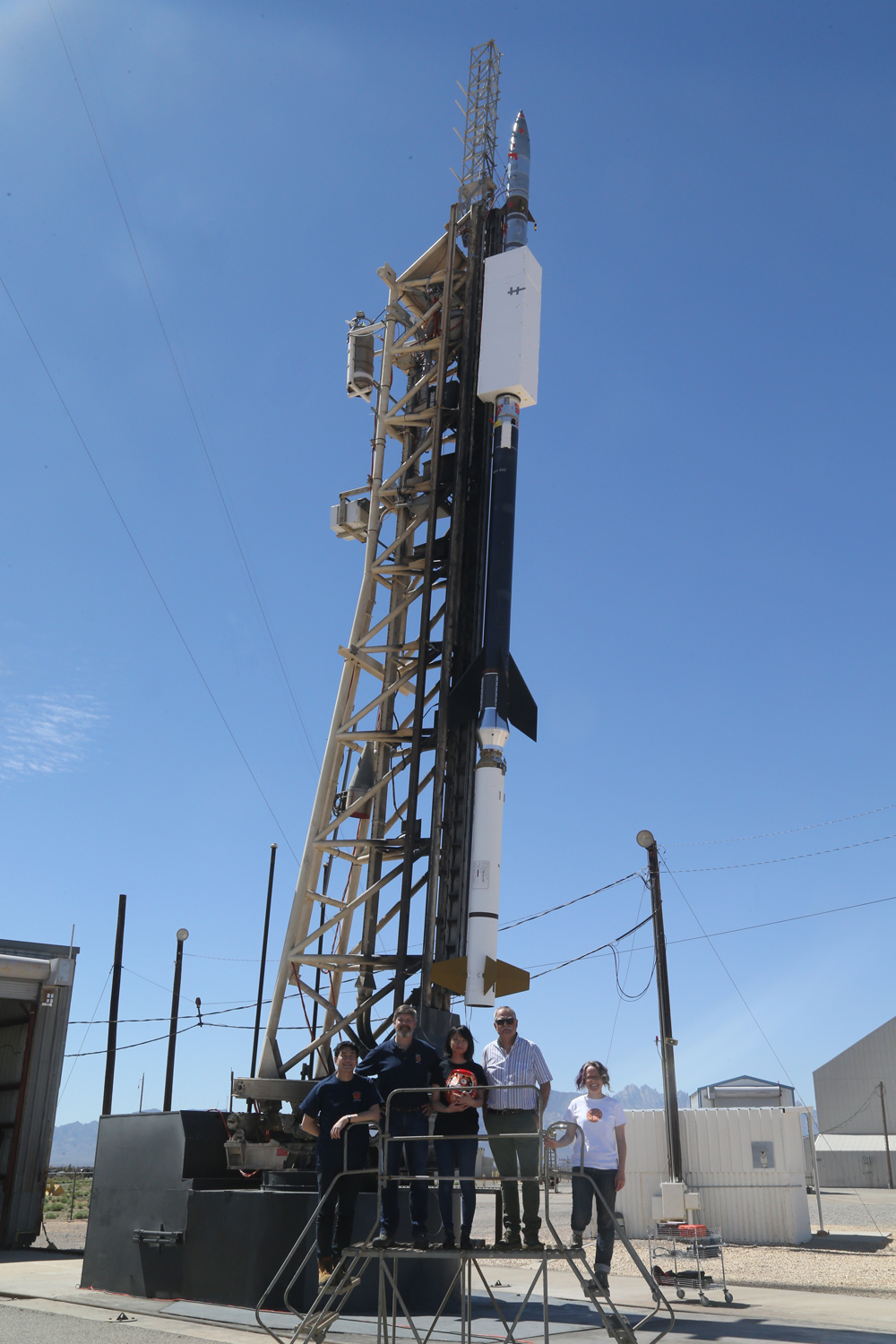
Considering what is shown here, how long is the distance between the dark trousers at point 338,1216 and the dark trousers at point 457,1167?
975 mm

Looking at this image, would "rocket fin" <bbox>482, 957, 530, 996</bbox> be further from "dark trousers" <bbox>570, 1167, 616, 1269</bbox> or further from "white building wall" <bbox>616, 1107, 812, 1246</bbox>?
"white building wall" <bbox>616, 1107, 812, 1246</bbox>

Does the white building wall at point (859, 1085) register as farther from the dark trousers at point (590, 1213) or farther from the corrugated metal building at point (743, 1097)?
the dark trousers at point (590, 1213)

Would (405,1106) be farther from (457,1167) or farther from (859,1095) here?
(859,1095)

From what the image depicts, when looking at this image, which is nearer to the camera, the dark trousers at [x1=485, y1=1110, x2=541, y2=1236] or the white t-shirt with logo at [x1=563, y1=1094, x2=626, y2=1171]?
the dark trousers at [x1=485, y1=1110, x2=541, y2=1236]

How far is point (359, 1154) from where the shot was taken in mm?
9383

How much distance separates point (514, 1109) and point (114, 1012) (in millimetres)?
23576

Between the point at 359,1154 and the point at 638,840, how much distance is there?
13484 mm

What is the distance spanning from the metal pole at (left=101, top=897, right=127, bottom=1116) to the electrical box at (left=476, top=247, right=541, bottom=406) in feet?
66.3

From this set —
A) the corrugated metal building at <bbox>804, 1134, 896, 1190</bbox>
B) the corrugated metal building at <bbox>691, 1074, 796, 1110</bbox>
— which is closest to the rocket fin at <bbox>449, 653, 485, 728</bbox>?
the corrugated metal building at <bbox>691, 1074, 796, 1110</bbox>

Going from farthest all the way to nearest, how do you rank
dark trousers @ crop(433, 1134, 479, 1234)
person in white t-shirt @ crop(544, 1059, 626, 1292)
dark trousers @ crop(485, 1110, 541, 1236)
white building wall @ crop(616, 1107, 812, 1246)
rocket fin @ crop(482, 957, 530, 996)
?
white building wall @ crop(616, 1107, 812, 1246) → rocket fin @ crop(482, 957, 530, 996) → person in white t-shirt @ crop(544, 1059, 626, 1292) → dark trousers @ crop(485, 1110, 541, 1236) → dark trousers @ crop(433, 1134, 479, 1234)

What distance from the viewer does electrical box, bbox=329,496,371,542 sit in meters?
18.4

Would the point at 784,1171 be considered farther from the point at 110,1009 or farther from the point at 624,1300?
the point at 110,1009

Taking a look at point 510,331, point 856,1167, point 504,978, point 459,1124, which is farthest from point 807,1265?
point 856,1167

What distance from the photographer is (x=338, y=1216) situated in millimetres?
9297
